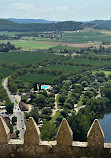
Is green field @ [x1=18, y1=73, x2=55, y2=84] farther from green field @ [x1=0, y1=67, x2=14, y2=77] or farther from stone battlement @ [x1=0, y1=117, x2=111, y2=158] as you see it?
stone battlement @ [x1=0, y1=117, x2=111, y2=158]

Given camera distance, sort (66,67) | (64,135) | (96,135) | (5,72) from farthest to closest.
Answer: (66,67) < (5,72) < (64,135) < (96,135)

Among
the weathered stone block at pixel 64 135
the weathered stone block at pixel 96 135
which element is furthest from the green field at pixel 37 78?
the weathered stone block at pixel 96 135

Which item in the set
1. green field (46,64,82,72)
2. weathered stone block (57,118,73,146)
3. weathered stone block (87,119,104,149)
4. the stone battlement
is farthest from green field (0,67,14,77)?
weathered stone block (87,119,104,149)

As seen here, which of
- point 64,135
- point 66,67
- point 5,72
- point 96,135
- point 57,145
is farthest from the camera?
point 66,67

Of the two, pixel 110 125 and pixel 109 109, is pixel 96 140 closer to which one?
pixel 110 125

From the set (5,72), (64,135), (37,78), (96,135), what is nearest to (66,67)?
(37,78)

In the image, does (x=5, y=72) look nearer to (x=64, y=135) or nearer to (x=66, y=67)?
A: (x=66, y=67)

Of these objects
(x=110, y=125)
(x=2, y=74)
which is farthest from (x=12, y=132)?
(x=2, y=74)
